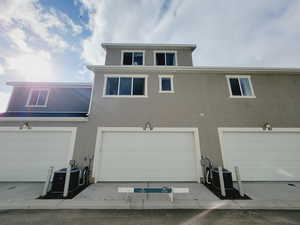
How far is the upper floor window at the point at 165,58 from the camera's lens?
8836 mm

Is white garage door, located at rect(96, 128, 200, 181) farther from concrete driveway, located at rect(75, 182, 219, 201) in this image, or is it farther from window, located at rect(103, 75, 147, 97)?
window, located at rect(103, 75, 147, 97)

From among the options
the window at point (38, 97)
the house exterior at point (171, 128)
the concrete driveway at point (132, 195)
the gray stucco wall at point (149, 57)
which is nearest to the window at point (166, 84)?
the house exterior at point (171, 128)

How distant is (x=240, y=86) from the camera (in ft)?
23.3

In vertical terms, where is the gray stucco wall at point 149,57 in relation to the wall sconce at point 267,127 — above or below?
above

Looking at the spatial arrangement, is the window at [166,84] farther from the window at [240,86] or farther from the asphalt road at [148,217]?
the asphalt road at [148,217]

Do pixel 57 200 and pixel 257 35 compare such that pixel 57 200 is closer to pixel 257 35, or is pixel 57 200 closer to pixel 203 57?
pixel 203 57

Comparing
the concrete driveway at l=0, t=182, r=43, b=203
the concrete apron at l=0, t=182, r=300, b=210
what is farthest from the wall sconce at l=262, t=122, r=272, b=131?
the concrete driveway at l=0, t=182, r=43, b=203

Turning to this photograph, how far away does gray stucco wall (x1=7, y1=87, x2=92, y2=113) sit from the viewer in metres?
9.01

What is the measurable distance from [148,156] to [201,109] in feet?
12.4

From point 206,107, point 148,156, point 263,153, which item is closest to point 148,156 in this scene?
point 148,156

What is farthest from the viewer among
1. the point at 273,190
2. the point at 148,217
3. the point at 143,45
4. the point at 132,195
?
the point at 143,45

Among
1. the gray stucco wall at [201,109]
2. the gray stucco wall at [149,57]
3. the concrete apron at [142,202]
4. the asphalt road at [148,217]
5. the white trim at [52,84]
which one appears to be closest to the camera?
the asphalt road at [148,217]

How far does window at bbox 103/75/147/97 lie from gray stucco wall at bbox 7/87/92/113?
3719 millimetres

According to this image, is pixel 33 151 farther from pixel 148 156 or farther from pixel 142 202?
pixel 142 202
